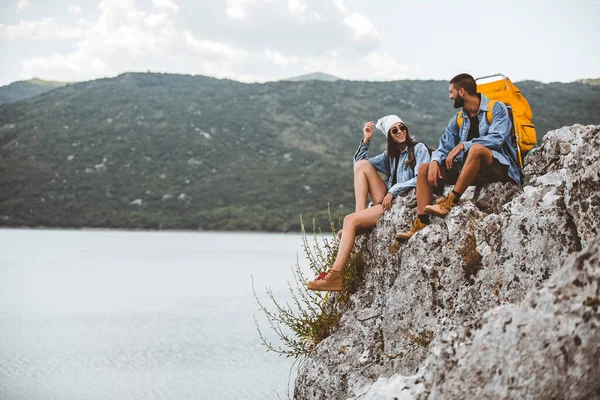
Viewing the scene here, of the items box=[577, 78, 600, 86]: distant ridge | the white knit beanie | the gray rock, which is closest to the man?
the white knit beanie

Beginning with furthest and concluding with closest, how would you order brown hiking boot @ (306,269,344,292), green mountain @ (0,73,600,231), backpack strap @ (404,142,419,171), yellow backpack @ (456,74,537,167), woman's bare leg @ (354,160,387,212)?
1. green mountain @ (0,73,600,231)
2. woman's bare leg @ (354,160,387,212)
3. backpack strap @ (404,142,419,171)
4. brown hiking boot @ (306,269,344,292)
5. yellow backpack @ (456,74,537,167)

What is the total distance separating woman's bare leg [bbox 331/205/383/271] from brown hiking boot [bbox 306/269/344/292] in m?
0.06

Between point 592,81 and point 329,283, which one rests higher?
point 592,81

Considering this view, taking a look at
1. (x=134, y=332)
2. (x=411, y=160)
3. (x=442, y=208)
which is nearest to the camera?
(x=442, y=208)

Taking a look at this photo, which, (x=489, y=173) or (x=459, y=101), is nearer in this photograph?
(x=489, y=173)

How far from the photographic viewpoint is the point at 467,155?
191 inches

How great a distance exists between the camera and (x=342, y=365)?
17.3 ft

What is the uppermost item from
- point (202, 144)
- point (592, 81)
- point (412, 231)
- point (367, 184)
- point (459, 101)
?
point (592, 81)

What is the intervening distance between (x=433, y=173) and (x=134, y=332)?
42.7 ft

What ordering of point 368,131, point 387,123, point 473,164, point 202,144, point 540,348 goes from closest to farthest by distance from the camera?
point 540,348 → point 473,164 → point 387,123 → point 368,131 → point 202,144

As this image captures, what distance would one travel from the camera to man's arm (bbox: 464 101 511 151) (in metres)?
4.72

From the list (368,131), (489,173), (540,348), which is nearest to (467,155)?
(489,173)

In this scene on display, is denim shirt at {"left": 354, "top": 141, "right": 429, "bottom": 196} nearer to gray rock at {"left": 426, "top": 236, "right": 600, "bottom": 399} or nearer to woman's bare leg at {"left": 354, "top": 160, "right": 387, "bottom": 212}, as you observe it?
woman's bare leg at {"left": 354, "top": 160, "right": 387, "bottom": 212}

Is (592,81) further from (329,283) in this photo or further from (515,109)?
(329,283)
